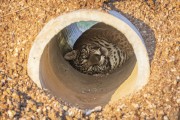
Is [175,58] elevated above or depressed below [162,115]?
above

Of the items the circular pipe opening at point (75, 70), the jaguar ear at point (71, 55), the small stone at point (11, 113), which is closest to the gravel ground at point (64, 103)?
the small stone at point (11, 113)

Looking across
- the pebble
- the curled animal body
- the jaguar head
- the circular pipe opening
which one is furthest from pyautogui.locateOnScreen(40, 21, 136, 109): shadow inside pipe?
the jaguar head

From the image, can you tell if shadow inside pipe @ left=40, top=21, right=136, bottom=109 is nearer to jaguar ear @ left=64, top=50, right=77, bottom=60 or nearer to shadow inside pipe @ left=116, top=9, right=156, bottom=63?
jaguar ear @ left=64, top=50, right=77, bottom=60

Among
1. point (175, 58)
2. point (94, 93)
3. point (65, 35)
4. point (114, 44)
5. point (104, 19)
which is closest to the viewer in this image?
point (104, 19)

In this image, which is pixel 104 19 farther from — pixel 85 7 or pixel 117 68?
pixel 117 68

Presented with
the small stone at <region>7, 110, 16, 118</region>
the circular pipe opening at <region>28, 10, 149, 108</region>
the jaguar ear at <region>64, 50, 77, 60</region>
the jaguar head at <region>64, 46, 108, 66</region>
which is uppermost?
the jaguar head at <region>64, 46, 108, 66</region>

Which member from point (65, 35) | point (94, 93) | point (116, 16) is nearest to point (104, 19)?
point (116, 16)

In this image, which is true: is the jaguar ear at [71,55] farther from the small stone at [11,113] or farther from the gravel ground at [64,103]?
the small stone at [11,113]
